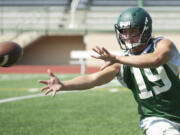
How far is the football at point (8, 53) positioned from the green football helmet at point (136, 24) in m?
1.49

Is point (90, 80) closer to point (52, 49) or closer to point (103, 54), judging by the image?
point (103, 54)

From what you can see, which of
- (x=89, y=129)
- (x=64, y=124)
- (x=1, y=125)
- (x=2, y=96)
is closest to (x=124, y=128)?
(x=89, y=129)

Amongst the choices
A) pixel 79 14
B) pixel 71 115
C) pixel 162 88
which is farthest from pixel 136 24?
pixel 79 14

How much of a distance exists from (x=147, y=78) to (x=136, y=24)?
0.47 metres

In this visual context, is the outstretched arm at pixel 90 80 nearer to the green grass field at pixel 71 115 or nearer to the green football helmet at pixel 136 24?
the green football helmet at pixel 136 24

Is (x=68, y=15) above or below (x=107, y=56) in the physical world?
below

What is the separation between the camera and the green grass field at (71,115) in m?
4.96

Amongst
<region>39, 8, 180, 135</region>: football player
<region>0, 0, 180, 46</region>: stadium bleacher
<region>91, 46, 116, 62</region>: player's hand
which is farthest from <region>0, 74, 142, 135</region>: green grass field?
<region>0, 0, 180, 46</region>: stadium bleacher

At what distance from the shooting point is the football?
14.4 ft

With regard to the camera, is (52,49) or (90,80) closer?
(90,80)

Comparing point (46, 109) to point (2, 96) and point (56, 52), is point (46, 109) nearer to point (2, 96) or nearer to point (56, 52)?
point (2, 96)

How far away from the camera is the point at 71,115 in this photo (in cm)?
604

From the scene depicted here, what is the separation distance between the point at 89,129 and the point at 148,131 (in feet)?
5.32

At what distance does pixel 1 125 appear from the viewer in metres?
5.21
